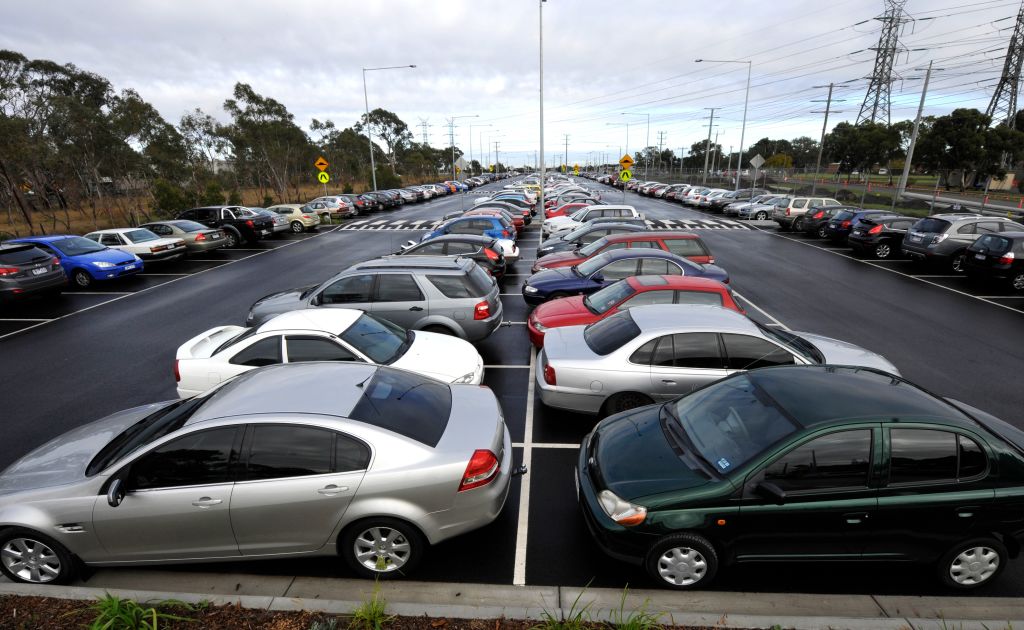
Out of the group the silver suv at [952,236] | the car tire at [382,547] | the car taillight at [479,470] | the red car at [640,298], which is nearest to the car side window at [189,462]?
the car tire at [382,547]

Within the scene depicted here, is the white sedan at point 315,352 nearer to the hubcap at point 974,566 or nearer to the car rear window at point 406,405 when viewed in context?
the car rear window at point 406,405

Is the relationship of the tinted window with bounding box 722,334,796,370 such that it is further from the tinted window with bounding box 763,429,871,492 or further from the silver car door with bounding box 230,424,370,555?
the silver car door with bounding box 230,424,370,555

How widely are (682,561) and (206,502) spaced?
3644 mm

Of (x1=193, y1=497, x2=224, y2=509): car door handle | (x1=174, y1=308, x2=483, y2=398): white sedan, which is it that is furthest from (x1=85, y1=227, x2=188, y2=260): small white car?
(x1=193, y1=497, x2=224, y2=509): car door handle

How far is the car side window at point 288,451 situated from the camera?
12.9 ft

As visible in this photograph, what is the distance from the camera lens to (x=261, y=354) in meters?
6.40

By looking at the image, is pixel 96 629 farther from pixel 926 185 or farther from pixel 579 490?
pixel 926 185

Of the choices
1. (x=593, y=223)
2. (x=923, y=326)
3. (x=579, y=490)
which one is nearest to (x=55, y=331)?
(x=579, y=490)

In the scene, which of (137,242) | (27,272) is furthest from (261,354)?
(137,242)

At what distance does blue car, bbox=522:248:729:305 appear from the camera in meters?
10.2

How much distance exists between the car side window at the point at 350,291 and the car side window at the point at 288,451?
486 centimetres

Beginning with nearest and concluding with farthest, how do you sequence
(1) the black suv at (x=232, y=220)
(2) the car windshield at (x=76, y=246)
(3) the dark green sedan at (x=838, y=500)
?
1. (3) the dark green sedan at (x=838, y=500)
2. (2) the car windshield at (x=76, y=246)
3. (1) the black suv at (x=232, y=220)

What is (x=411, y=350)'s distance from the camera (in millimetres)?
6633

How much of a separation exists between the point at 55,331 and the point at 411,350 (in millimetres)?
9451
